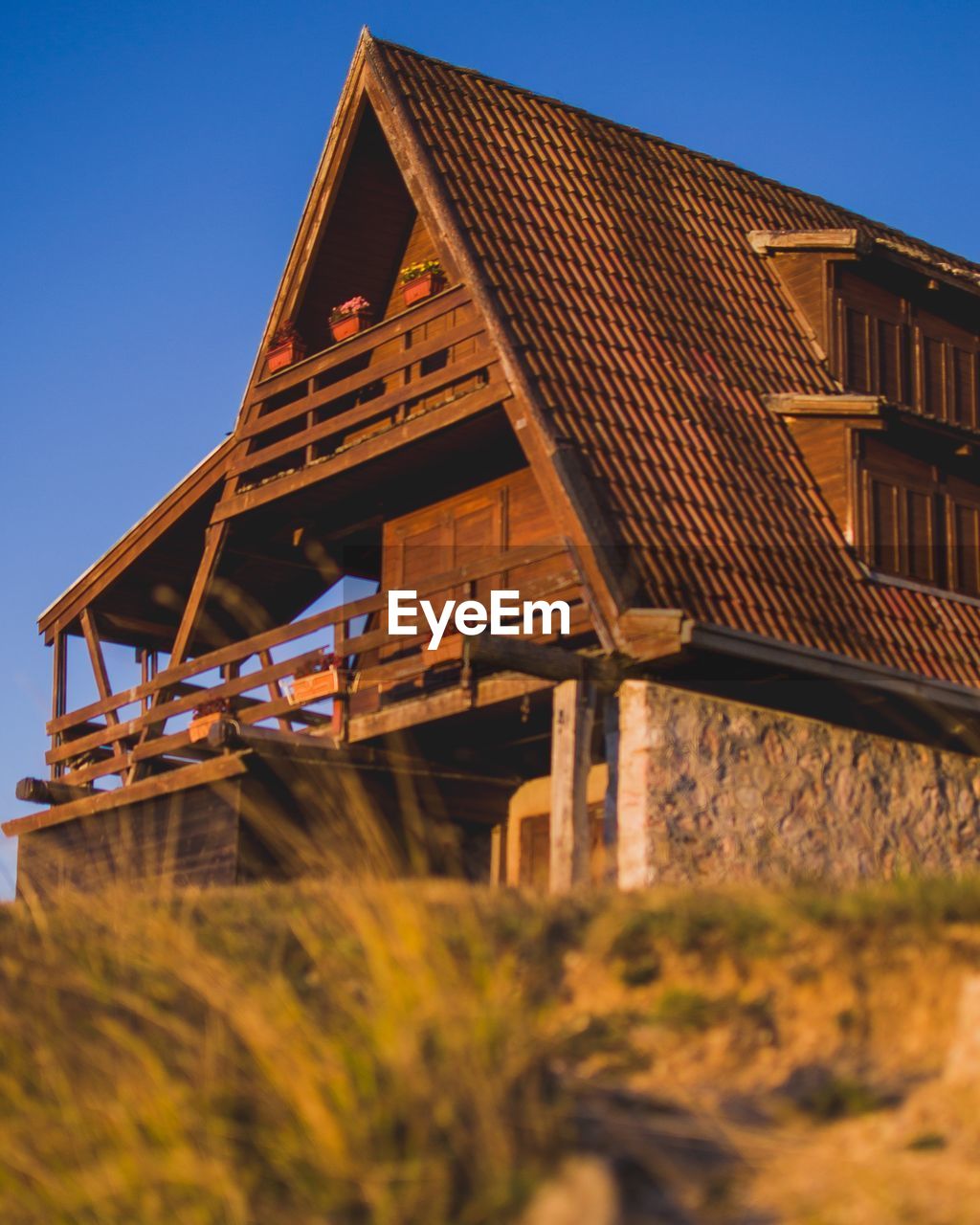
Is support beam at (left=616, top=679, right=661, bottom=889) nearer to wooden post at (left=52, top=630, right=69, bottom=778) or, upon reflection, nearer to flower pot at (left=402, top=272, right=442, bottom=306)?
flower pot at (left=402, top=272, right=442, bottom=306)

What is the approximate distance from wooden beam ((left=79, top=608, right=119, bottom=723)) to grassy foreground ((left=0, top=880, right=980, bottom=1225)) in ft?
34.3

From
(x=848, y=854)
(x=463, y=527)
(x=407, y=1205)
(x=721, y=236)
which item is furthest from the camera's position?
(x=721, y=236)

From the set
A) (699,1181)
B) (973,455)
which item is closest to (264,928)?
(699,1181)

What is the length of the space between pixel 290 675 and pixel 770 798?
441cm

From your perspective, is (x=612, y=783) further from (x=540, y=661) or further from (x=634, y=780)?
(x=540, y=661)

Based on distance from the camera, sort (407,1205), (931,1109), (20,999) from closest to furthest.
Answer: (407,1205)
(931,1109)
(20,999)

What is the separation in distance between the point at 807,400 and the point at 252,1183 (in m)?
12.0

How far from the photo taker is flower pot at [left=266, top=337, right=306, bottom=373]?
710 inches

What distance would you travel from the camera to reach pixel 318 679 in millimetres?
15859

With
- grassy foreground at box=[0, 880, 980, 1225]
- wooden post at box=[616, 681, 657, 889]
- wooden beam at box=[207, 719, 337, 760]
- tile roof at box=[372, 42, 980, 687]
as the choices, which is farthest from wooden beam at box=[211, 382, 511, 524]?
grassy foreground at box=[0, 880, 980, 1225]

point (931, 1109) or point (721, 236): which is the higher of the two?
point (721, 236)

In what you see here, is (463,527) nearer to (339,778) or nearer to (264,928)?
(339,778)

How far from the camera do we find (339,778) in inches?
632

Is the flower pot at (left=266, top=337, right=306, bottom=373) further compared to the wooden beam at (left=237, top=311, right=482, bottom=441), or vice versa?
the flower pot at (left=266, top=337, right=306, bottom=373)
